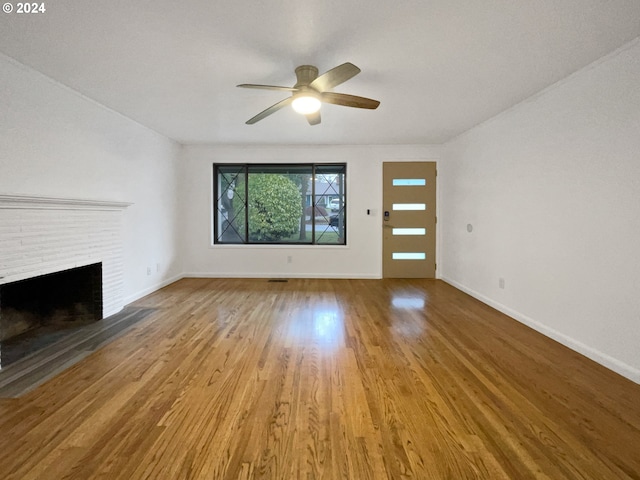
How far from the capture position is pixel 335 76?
224 cm

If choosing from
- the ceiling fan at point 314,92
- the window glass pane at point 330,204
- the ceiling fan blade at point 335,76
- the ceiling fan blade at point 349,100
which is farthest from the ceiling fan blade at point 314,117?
the window glass pane at point 330,204

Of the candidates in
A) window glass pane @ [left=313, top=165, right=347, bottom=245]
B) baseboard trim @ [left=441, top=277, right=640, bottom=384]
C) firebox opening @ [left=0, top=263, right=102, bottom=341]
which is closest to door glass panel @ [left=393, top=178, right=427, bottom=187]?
window glass pane @ [left=313, top=165, right=347, bottom=245]

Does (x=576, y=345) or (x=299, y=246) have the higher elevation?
(x=299, y=246)

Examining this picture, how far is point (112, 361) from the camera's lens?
2.35 meters

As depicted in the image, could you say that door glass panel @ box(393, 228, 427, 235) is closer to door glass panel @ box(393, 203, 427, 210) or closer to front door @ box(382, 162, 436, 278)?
front door @ box(382, 162, 436, 278)

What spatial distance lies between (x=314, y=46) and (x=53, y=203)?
261 cm

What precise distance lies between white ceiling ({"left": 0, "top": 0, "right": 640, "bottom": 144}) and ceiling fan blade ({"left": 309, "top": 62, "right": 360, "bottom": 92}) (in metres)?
0.21

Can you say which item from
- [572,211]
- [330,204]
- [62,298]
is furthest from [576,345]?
[62,298]

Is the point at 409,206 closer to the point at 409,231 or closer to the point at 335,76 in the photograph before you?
the point at 409,231

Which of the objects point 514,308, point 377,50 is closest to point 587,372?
point 514,308

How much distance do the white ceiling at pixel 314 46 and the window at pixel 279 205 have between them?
7.20 feet

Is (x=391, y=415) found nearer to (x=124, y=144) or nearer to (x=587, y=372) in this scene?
(x=587, y=372)

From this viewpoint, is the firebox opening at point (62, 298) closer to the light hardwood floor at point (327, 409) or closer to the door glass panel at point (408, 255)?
the light hardwood floor at point (327, 409)

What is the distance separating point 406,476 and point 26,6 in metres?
3.30
